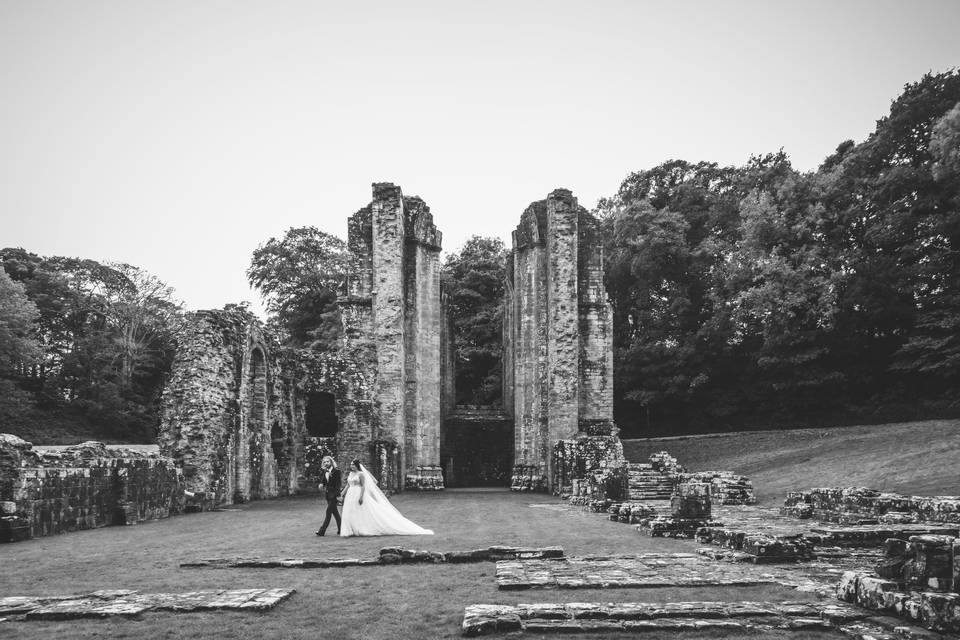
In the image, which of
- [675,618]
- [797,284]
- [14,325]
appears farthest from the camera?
[14,325]

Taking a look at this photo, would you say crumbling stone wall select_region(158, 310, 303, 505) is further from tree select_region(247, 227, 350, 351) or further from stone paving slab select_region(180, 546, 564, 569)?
tree select_region(247, 227, 350, 351)

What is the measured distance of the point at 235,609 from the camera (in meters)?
6.12

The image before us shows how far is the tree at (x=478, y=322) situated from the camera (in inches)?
1647

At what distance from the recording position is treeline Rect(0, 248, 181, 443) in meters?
42.4

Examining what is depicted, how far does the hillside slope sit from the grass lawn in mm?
10764

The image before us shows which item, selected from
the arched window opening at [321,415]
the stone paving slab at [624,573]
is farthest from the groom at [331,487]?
the arched window opening at [321,415]

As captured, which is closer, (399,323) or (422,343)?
(399,323)

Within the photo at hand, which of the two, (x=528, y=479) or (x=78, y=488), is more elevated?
(x=78, y=488)

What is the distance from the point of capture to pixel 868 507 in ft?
44.9

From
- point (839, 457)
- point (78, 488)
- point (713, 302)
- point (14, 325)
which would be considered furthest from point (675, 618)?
point (14, 325)

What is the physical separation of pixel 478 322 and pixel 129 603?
121 ft

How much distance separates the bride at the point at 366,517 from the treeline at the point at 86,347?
33.3m

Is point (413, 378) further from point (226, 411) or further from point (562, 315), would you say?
point (226, 411)

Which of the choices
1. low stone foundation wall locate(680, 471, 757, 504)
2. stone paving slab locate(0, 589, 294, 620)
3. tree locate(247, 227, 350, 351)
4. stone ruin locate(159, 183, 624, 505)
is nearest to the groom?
stone paving slab locate(0, 589, 294, 620)
